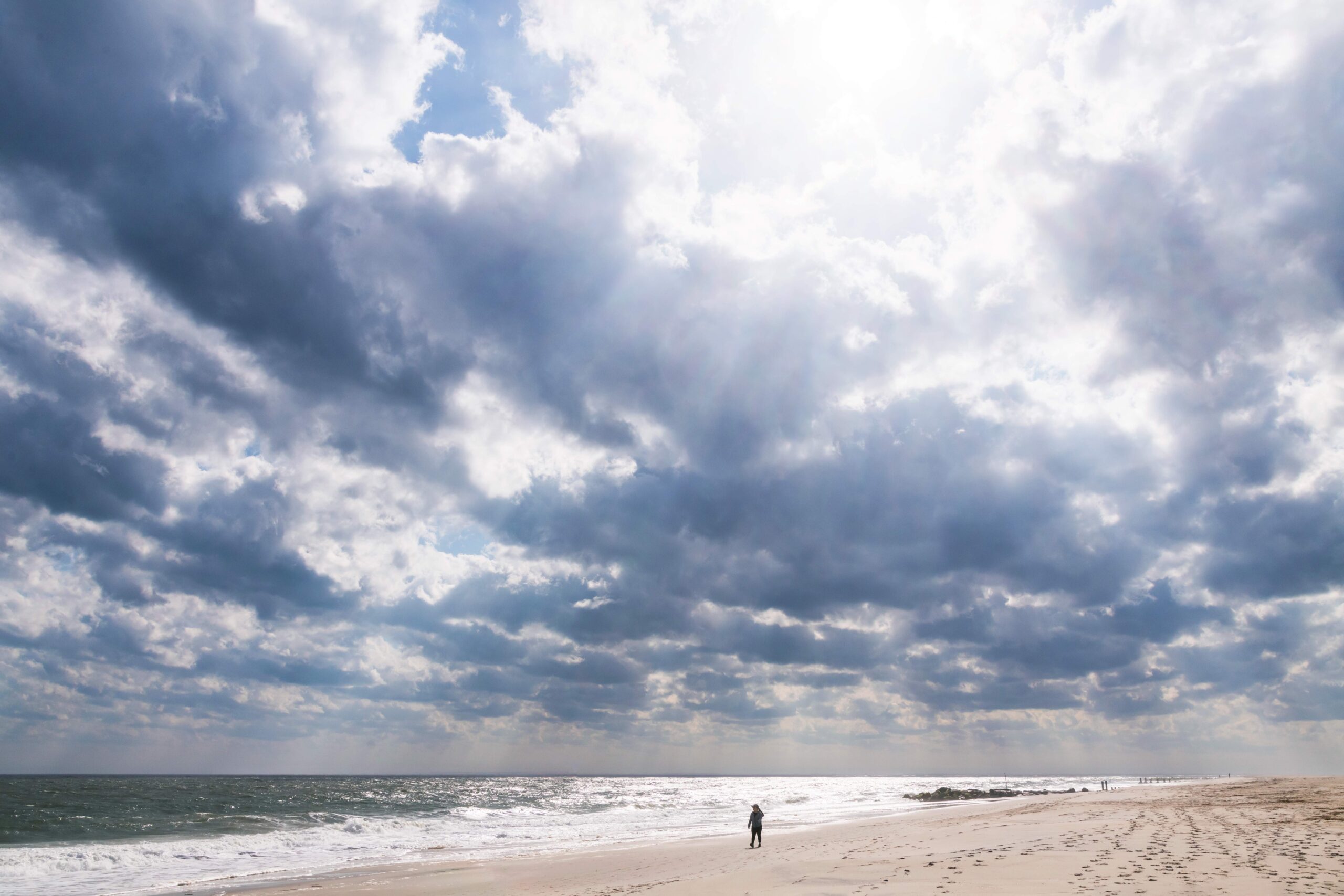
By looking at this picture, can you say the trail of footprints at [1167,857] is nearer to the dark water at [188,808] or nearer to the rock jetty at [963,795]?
the dark water at [188,808]

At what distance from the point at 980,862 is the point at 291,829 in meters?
49.6

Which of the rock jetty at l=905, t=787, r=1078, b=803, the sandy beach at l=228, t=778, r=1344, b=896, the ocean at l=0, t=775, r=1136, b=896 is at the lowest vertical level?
the rock jetty at l=905, t=787, r=1078, b=803

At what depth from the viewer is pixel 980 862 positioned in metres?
22.0

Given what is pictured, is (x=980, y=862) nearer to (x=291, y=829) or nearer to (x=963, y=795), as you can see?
(x=291, y=829)

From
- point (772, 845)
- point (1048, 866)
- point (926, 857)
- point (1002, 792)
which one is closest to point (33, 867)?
point (772, 845)

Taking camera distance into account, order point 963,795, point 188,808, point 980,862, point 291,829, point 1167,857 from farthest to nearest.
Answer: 1. point 963,795
2. point 188,808
3. point 291,829
4. point 980,862
5. point 1167,857

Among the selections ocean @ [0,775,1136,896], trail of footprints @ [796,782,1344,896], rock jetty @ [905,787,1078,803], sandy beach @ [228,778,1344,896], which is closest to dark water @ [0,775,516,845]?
ocean @ [0,775,1136,896]

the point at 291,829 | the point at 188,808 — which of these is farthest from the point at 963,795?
the point at 188,808

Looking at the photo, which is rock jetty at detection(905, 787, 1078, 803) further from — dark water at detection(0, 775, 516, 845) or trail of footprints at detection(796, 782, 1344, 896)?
trail of footprints at detection(796, 782, 1344, 896)

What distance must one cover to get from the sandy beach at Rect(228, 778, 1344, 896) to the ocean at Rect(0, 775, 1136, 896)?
5.88 meters

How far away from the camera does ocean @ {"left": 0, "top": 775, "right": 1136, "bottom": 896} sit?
33062 millimetres

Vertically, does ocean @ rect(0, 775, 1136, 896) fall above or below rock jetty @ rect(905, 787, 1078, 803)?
above

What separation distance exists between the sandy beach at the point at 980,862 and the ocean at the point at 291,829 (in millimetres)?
5885

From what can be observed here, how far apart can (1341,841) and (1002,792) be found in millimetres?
87941
